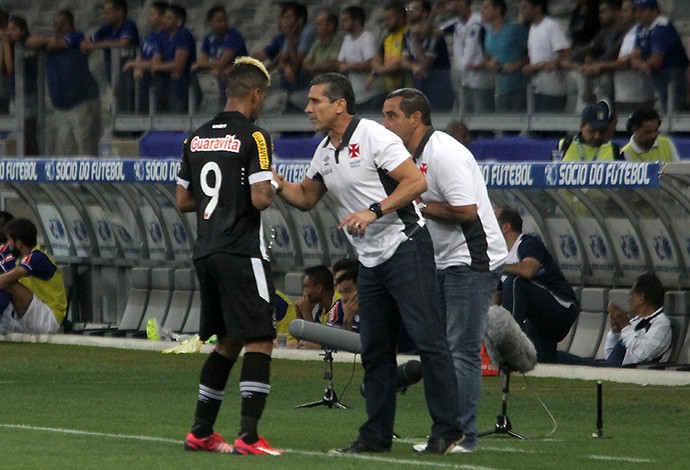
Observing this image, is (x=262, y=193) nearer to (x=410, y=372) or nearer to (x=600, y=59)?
(x=410, y=372)

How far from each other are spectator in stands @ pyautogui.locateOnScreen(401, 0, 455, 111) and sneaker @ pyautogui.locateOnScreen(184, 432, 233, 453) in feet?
35.8

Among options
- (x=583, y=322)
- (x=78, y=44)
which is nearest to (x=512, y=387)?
(x=583, y=322)

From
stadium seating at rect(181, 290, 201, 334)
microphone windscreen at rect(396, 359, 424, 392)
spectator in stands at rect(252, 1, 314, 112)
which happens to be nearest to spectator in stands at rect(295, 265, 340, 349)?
stadium seating at rect(181, 290, 201, 334)

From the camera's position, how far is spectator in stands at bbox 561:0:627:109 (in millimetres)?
18344

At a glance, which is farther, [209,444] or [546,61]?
[546,61]

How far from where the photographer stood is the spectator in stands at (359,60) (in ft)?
68.0

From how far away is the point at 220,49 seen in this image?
23.2 metres

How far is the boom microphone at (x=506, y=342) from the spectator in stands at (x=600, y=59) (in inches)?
317

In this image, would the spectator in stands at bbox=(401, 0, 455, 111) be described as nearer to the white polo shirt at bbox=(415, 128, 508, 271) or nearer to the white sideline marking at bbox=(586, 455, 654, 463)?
the white polo shirt at bbox=(415, 128, 508, 271)

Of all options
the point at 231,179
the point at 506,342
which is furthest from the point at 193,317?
the point at 231,179

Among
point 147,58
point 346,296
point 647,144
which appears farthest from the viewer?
point 147,58

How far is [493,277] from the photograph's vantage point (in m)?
9.82

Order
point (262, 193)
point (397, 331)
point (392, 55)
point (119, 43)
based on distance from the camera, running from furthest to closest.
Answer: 1. point (119, 43)
2. point (392, 55)
3. point (397, 331)
4. point (262, 193)

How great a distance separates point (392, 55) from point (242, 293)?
11471 mm
